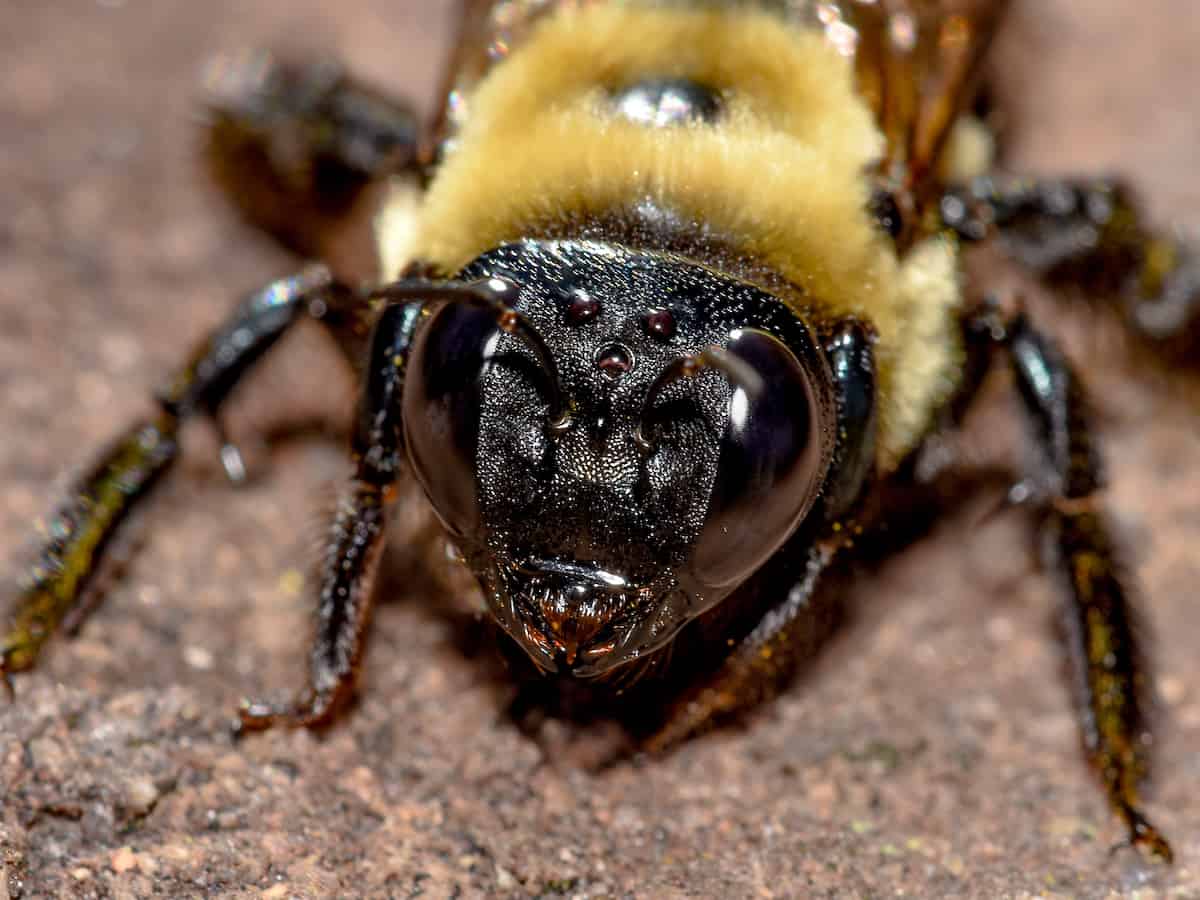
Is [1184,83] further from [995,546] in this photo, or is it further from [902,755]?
[902,755]

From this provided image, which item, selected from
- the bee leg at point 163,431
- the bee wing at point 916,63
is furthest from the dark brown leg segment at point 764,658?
the bee leg at point 163,431

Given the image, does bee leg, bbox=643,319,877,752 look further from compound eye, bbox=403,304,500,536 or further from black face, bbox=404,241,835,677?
compound eye, bbox=403,304,500,536

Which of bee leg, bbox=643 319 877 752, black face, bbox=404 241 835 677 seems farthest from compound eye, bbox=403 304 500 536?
bee leg, bbox=643 319 877 752

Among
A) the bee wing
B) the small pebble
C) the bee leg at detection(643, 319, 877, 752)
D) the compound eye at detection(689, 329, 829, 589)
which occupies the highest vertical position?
the bee wing

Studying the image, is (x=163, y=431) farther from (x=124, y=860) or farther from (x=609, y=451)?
(x=609, y=451)

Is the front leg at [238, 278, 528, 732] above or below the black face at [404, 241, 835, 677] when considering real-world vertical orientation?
below

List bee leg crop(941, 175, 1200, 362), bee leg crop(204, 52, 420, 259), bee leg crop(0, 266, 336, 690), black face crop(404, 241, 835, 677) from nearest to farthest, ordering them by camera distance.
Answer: black face crop(404, 241, 835, 677), bee leg crop(0, 266, 336, 690), bee leg crop(941, 175, 1200, 362), bee leg crop(204, 52, 420, 259)
